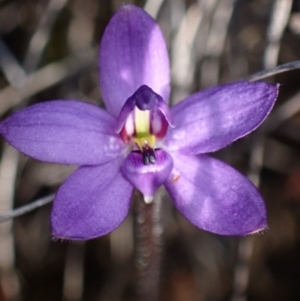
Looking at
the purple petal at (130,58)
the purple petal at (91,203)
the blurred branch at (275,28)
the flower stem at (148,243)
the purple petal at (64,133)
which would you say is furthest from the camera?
the blurred branch at (275,28)

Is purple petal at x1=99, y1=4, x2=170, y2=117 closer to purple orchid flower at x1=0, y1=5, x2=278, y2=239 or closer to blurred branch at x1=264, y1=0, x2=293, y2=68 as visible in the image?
purple orchid flower at x1=0, y1=5, x2=278, y2=239

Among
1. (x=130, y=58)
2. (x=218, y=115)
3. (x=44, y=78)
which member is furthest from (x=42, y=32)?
(x=218, y=115)

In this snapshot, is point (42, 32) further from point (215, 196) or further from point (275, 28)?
point (215, 196)

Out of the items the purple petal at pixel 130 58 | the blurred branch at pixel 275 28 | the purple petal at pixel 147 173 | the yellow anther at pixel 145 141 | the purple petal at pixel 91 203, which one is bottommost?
the purple petal at pixel 91 203

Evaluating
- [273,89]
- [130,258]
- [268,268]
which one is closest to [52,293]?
[130,258]

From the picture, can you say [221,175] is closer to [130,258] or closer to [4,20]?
[130,258]

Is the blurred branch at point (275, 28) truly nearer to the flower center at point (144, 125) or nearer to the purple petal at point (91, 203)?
the flower center at point (144, 125)

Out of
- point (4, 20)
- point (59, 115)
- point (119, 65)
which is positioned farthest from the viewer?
point (4, 20)

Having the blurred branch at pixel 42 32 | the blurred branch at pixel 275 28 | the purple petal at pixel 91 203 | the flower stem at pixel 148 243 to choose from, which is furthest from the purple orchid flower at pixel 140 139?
the blurred branch at pixel 42 32
